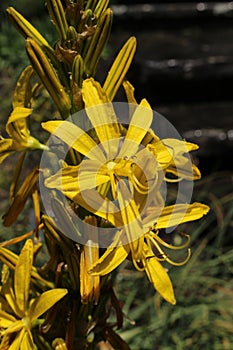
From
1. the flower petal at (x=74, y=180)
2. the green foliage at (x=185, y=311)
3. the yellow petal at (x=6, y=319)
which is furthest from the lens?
the green foliage at (x=185, y=311)

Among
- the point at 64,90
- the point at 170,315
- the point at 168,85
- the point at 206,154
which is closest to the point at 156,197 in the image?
the point at 64,90

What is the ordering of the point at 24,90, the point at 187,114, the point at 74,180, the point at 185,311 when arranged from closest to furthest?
the point at 74,180 < the point at 24,90 < the point at 185,311 < the point at 187,114

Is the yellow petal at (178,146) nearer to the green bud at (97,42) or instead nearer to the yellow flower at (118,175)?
the yellow flower at (118,175)

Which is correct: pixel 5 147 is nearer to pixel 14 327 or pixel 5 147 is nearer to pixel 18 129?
pixel 18 129

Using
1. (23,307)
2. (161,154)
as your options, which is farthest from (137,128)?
(23,307)

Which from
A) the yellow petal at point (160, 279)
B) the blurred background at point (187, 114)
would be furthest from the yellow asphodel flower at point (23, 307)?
the blurred background at point (187, 114)

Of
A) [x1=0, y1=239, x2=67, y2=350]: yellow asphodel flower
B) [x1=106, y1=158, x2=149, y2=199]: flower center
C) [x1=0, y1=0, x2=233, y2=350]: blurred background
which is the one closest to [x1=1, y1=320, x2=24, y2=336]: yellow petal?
[x1=0, y1=239, x2=67, y2=350]: yellow asphodel flower
